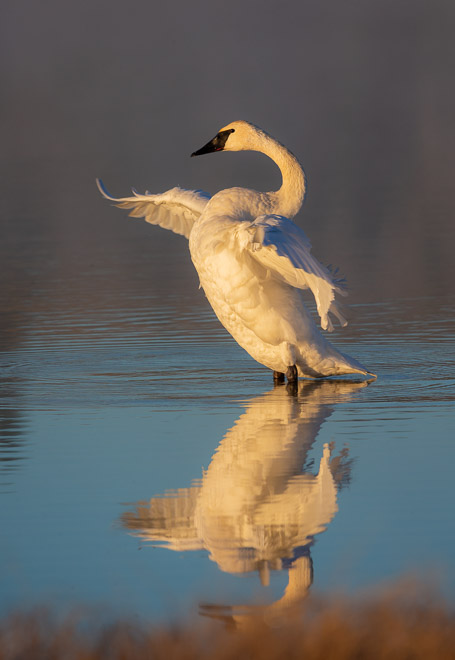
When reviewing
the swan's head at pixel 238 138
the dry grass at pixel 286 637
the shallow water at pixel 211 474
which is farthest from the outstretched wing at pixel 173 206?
the dry grass at pixel 286 637

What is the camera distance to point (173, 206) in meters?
12.0

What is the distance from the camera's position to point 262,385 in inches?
391

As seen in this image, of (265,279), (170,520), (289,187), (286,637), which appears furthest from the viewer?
(289,187)

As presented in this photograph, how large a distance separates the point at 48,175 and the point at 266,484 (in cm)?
3892

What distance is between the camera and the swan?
890cm

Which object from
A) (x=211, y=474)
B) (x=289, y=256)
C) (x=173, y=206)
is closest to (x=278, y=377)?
(x=289, y=256)

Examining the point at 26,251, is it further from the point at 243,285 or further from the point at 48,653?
the point at 48,653

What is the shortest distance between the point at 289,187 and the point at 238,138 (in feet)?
2.85

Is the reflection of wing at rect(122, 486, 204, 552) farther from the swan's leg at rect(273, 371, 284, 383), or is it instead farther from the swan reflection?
the swan's leg at rect(273, 371, 284, 383)

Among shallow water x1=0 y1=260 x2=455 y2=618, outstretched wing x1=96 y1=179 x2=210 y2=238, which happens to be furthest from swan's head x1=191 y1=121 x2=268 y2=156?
shallow water x1=0 y1=260 x2=455 y2=618

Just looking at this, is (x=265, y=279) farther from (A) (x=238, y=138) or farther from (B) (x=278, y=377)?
(A) (x=238, y=138)

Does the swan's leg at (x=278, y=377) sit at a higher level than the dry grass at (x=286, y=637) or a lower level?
higher

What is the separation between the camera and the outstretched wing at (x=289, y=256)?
8.52m

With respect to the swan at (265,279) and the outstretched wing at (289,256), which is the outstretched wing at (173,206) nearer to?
the swan at (265,279)
